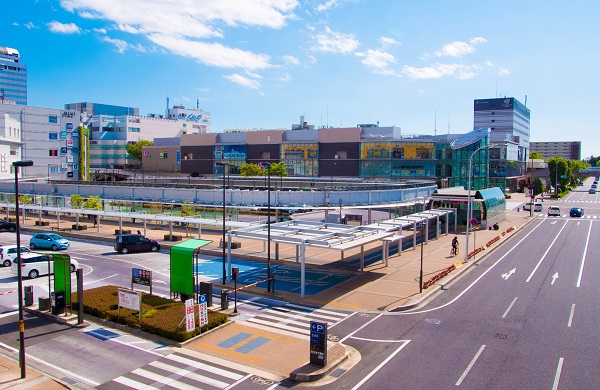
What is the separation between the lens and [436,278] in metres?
34.2

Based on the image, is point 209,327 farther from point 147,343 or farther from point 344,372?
point 344,372

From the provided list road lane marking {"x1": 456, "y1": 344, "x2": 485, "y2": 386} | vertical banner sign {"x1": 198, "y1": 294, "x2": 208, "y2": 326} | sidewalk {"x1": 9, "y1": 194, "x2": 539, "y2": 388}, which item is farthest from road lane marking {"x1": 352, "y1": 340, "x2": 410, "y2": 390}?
vertical banner sign {"x1": 198, "y1": 294, "x2": 208, "y2": 326}

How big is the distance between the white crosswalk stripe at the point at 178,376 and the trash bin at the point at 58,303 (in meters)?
8.48

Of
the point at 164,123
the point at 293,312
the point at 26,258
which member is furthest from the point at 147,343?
the point at 164,123

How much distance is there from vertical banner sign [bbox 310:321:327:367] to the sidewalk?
1.05 ft

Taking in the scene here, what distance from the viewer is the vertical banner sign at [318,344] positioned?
62.1 ft

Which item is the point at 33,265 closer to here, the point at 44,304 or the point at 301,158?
the point at 44,304

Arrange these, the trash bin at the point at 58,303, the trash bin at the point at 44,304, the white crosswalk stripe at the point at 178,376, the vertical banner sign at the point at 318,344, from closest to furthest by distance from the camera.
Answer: the white crosswalk stripe at the point at 178,376, the vertical banner sign at the point at 318,344, the trash bin at the point at 58,303, the trash bin at the point at 44,304

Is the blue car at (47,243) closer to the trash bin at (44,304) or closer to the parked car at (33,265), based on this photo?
the parked car at (33,265)

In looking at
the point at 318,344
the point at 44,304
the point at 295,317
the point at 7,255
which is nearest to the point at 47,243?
the point at 7,255

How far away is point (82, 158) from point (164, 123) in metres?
84.8

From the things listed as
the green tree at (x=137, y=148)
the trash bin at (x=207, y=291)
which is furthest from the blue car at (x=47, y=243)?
the green tree at (x=137, y=148)

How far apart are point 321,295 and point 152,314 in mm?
10564

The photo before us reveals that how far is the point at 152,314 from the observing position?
80.6ft
